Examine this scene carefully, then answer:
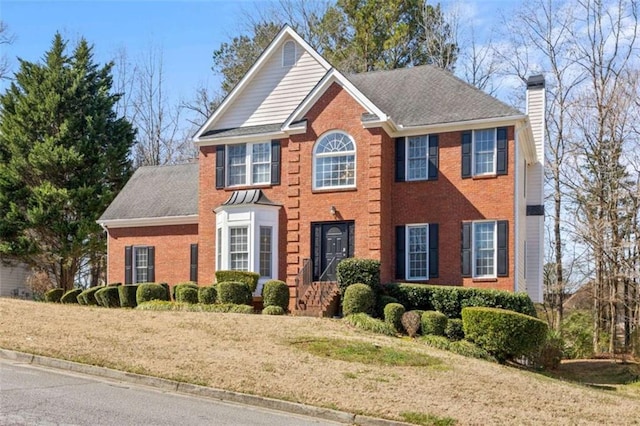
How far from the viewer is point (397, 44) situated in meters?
44.4

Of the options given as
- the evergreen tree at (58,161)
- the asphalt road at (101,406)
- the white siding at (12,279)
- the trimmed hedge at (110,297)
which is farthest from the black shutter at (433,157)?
the white siding at (12,279)

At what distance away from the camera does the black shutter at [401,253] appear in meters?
25.4

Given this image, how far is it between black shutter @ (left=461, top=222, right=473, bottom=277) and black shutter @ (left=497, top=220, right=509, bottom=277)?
936 millimetres

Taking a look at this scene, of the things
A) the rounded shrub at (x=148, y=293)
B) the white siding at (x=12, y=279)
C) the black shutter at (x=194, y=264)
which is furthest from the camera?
the white siding at (x=12, y=279)

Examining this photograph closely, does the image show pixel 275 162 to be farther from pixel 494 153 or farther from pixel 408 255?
pixel 494 153

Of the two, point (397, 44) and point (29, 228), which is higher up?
point (397, 44)

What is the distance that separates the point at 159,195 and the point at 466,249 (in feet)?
47.3

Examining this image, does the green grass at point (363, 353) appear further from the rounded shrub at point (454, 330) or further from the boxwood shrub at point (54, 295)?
the boxwood shrub at point (54, 295)

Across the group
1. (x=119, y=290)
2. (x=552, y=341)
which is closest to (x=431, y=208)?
(x=552, y=341)

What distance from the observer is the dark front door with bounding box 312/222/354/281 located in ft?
83.6

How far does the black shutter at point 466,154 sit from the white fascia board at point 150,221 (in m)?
11.1

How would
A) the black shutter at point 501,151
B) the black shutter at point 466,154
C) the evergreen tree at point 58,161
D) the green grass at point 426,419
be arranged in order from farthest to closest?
the evergreen tree at point 58,161, the black shutter at point 466,154, the black shutter at point 501,151, the green grass at point 426,419

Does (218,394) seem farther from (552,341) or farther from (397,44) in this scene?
(397,44)

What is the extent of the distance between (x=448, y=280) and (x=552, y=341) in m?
4.23
